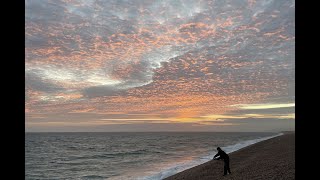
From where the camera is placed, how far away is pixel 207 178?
63.0ft
